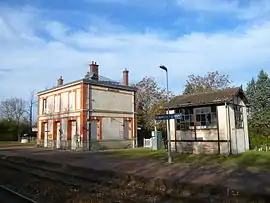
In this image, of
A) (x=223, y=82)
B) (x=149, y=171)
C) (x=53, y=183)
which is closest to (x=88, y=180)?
(x=53, y=183)

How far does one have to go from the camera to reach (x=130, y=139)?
36594mm

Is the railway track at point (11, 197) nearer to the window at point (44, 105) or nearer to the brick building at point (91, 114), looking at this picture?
the brick building at point (91, 114)

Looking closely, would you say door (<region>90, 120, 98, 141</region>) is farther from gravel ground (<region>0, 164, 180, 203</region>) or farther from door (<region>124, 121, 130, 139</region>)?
gravel ground (<region>0, 164, 180, 203</region>)

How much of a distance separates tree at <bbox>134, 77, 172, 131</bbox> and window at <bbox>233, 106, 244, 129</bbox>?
73.3 feet

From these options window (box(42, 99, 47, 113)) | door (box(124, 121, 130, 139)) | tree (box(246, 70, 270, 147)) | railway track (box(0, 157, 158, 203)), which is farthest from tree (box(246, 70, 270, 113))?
railway track (box(0, 157, 158, 203))

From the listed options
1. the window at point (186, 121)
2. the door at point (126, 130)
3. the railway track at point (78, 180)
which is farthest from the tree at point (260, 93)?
the railway track at point (78, 180)

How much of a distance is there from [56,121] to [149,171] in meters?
24.7

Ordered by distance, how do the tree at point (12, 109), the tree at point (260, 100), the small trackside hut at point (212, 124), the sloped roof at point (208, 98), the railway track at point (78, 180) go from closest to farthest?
the railway track at point (78, 180) → the small trackside hut at point (212, 124) → the sloped roof at point (208, 98) → the tree at point (260, 100) → the tree at point (12, 109)

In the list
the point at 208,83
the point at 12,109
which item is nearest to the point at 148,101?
the point at 208,83

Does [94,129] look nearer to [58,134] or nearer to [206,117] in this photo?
[58,134]

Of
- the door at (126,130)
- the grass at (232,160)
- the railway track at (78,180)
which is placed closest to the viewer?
the railway track at (78,180)

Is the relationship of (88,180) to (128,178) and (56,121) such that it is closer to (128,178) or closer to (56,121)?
(128,178)

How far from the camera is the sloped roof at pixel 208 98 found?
23.4 meters

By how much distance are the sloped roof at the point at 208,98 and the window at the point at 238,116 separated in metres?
1.31
